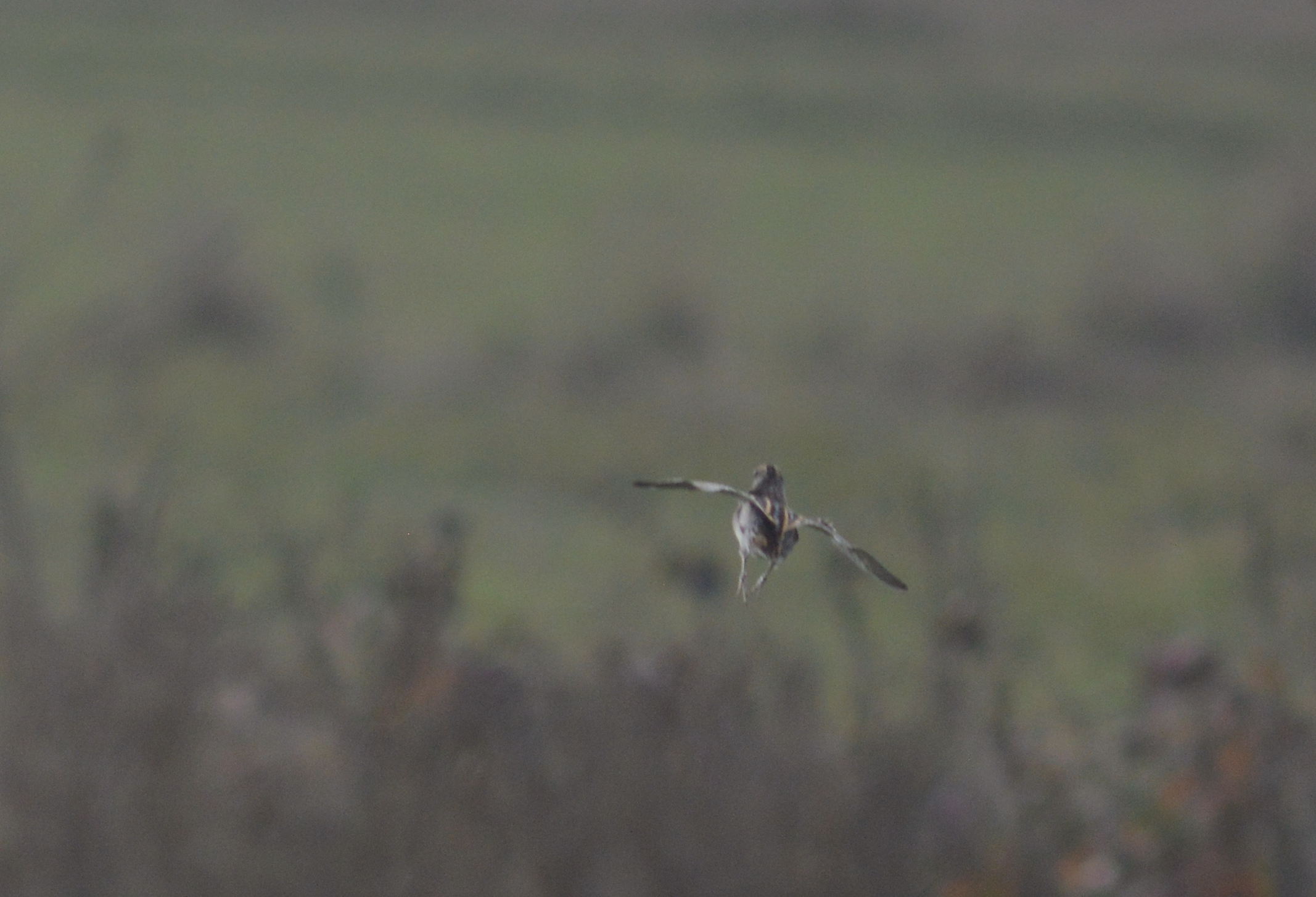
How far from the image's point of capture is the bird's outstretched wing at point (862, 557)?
2.81ft

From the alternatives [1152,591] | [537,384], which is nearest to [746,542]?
[1152,591]

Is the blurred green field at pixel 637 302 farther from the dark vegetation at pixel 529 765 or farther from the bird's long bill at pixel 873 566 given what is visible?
the bird's long bill at pixel 873 566

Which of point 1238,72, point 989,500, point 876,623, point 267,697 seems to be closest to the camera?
point 267,697

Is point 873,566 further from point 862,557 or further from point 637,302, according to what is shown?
point 637,302

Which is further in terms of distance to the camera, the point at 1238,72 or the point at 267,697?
the point at 1238,72

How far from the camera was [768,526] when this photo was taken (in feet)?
3.01

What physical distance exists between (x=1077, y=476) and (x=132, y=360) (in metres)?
8.00

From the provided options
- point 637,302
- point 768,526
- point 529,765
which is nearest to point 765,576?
point 768,526

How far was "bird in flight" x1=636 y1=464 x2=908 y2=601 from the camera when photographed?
0.86m

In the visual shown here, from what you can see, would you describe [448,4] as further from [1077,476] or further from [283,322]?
[1077,476]

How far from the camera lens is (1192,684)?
311cm

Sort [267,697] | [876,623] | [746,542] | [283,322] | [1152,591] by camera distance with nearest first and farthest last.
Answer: [746,542]
[267,697]
[876,623]
[1152,591]
[283,322]

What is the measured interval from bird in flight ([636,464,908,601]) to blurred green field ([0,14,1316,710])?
875 millimetres

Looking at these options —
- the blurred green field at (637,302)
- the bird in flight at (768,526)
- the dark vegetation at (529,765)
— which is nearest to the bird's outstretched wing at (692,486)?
the bird in flight at (768,526)
